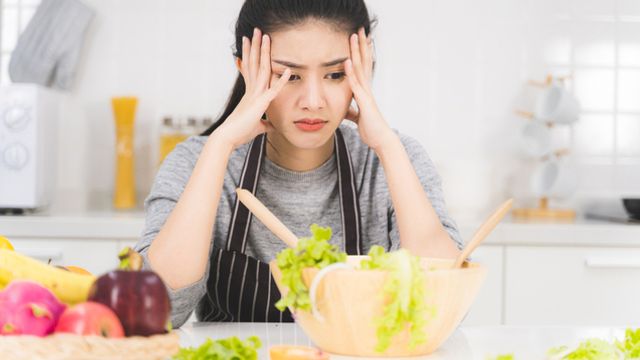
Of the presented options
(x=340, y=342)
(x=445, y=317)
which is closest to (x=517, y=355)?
(x=445, y=317)

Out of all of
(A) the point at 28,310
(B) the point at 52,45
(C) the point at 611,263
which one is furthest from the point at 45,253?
(A) the point at 28,310

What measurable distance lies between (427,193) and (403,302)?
2.49 ft

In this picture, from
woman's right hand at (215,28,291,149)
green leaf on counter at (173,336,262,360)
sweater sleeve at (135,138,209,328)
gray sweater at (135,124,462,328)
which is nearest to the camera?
green leaf on counter at (173,336,262,360)

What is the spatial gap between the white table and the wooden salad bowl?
29mm

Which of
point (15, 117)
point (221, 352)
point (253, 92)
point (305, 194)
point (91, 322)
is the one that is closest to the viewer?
point (91, 322)

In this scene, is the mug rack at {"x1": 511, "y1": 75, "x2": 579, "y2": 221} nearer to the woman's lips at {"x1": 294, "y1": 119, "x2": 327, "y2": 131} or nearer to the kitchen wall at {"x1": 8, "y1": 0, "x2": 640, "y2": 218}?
the kitchen wall at {"x1": 8, "y1": 0, "x2": 640, "y2": 218}

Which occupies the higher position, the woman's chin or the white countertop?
the woman's chin

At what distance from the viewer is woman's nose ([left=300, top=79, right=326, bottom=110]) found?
1.48m

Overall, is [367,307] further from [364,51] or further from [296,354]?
[364,51]

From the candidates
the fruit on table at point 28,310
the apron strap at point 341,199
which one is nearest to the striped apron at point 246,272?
the apron strap at point 341,199

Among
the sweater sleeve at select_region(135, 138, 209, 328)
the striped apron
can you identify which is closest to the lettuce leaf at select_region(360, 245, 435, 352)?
the sweater sleeve at select_region(135, 138, 209, 328)

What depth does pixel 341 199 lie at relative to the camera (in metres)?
1.65

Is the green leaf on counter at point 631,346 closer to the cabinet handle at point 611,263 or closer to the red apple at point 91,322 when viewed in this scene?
the red apple at point 91,322

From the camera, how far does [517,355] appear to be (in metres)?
1.11
